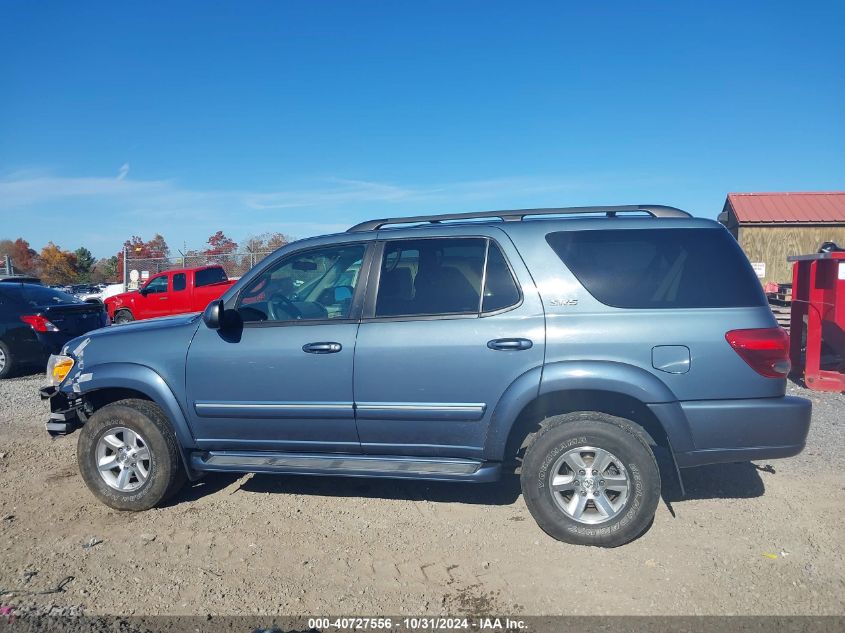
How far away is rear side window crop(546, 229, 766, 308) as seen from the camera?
3703 mm

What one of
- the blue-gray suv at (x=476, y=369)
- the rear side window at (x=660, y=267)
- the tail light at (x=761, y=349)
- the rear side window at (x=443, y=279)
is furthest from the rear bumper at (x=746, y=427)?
the rear side window at (x=443, y=279)

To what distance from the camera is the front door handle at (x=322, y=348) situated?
158 inches

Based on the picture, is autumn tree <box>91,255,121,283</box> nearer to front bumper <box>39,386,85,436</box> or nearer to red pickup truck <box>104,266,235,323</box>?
red pickup truck <box>104,266,235,323</box>

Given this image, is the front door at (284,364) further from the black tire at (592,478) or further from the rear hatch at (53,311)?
the rear hatch at (53,311)

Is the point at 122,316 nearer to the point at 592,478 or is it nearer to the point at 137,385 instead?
the point at 137,385

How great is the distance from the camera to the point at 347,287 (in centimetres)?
426

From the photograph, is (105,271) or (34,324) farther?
(105,271)

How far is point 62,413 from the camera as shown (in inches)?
178

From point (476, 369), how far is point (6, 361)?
29.7 feet

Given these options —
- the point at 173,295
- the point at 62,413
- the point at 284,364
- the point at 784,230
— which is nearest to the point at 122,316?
the point at 173,295

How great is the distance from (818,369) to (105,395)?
25.2 ft

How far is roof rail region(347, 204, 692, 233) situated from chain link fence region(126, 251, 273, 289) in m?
19.2

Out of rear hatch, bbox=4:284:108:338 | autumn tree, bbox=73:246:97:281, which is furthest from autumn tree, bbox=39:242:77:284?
rear hatch, bbox=4:284:108:338

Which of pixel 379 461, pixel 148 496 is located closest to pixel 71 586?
pixel 148 496
